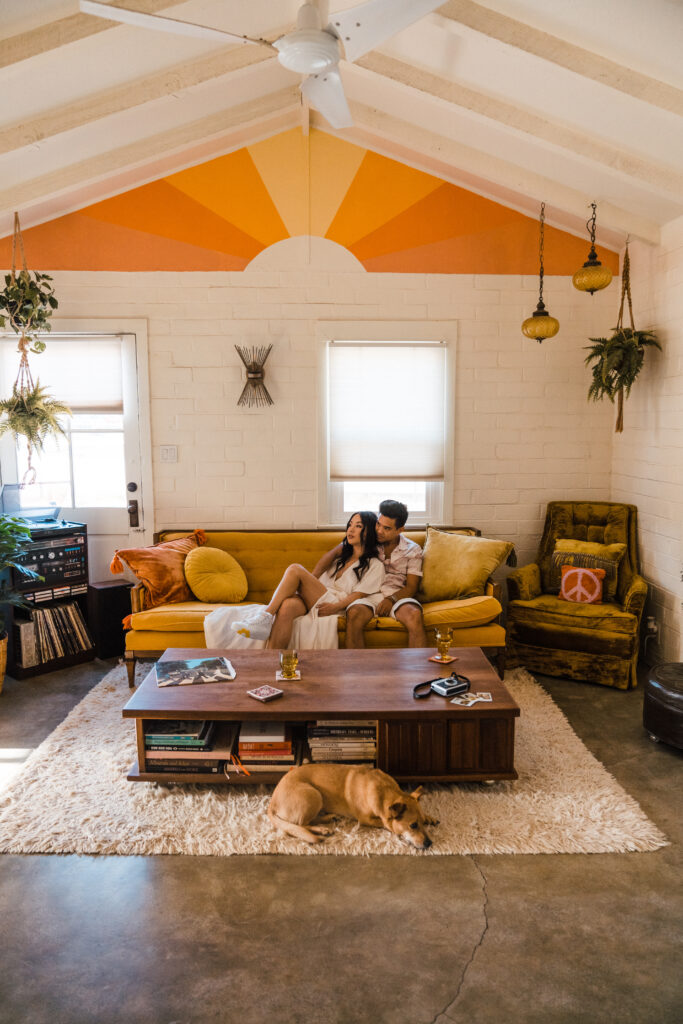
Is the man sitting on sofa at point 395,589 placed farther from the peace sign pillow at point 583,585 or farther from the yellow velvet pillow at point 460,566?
the peace sign pillow at point 583,585

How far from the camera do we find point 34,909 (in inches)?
Result: 92.7

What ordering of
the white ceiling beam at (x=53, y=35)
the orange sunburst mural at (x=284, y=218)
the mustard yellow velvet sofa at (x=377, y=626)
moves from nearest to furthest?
the white ceiling beam at (x=53, y=35) → the mustard yellow velvet sofa at (x=377, y=626) → the orange sunburst mural at (x=284, y=218)

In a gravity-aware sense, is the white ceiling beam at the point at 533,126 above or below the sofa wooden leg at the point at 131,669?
above

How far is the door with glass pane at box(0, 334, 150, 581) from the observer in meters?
5.06

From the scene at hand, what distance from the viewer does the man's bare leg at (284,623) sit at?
406 cm

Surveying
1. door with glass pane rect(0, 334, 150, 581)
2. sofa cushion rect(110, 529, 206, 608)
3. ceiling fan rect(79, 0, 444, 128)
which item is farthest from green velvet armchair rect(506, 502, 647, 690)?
ceiling fan rect(79, 0, 444, 128)

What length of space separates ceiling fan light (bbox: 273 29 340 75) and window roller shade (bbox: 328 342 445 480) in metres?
2.73

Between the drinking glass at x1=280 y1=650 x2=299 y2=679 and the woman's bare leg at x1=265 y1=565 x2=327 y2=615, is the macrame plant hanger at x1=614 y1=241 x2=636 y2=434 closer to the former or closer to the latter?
the woman's bare leg at x1=265 y1=565 x2=327 y2=615

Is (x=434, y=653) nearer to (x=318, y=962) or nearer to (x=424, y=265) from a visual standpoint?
(x=318, y=962)

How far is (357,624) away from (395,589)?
0.42m

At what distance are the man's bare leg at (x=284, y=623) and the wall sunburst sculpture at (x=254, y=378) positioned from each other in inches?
65.7

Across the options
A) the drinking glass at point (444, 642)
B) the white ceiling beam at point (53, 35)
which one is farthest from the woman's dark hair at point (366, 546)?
the white ceiling beam at point (53, 35)

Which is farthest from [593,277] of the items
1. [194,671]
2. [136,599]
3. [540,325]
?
[136,599]

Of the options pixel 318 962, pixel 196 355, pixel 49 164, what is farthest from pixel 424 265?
pixel 318 962
